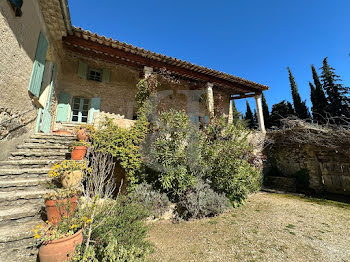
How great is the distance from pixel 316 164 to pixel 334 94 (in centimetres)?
1048

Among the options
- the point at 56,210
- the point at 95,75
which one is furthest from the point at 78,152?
the point at 95,75

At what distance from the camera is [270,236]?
3.13 m

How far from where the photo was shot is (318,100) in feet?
45.1

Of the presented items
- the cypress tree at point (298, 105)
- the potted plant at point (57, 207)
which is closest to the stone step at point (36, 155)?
the potted plant at point (57, 207)

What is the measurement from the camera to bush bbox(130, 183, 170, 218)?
4.01 metres

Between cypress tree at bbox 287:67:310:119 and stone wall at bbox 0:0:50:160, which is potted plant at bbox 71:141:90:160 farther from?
cypress tree at bbox 287:67:310:119

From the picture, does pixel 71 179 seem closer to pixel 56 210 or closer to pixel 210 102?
pixel 56 210

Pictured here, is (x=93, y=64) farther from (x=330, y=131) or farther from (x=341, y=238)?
(x=330, y=131)

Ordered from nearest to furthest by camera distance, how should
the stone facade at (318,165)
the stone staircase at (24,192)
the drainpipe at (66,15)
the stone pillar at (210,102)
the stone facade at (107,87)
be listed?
the stone staircase at (24,192), the drainpipe at (66,15), the stone facade at (318,165), the stone facade at (107,87), the stone pillar at (210,102)

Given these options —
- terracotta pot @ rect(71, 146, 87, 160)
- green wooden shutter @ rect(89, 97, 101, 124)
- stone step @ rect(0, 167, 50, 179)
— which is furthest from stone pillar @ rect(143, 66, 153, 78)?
stone step @ rect(0, 167, 50, 179)

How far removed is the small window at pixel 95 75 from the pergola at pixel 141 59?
146 cm

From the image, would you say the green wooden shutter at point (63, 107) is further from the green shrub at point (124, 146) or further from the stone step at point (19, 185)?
the stone step at point (19, 185)

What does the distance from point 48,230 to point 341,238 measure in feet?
17.1

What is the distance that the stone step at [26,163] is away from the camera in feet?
10.1
